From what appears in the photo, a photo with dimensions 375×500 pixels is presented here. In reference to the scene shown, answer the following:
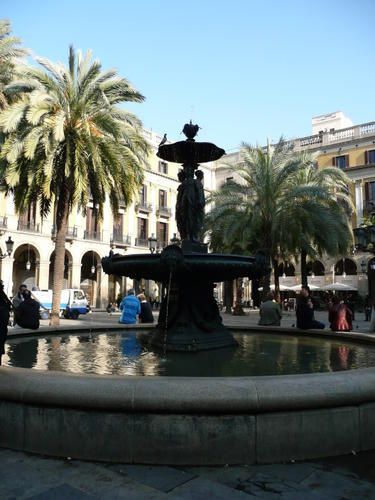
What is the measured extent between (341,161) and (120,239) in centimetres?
2420

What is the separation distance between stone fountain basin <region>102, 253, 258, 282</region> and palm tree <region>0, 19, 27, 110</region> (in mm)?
15192

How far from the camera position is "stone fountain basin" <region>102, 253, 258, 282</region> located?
5902 millimetres

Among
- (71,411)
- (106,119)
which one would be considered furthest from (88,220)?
(71,411)

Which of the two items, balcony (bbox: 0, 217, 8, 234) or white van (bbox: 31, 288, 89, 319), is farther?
balcony (bbox: 0, 217, 8, 234)

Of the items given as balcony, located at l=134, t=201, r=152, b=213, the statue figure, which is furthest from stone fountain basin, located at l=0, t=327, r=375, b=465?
balcony, located at l=134, t=201, r=152, b=213

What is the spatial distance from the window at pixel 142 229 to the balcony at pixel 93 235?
5.82m

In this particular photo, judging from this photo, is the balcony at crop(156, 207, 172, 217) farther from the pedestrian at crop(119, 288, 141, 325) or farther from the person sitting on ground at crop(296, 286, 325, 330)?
the person sitting on ground at crop(296, 286, 325, 330)

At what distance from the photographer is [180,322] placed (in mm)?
6434

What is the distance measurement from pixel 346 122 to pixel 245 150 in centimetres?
3734

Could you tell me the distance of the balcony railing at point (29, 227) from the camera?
35688 millimetres

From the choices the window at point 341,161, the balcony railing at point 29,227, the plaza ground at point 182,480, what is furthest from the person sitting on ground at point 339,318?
the window at point 341,161

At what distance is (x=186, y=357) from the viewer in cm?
569

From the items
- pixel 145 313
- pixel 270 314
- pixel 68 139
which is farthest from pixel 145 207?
pixel 270 314

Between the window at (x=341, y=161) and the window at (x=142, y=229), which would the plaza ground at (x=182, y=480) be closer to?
the window at (x=142, y=229)
